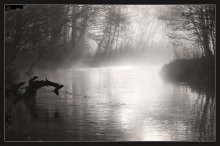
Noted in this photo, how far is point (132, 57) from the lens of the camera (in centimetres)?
1566

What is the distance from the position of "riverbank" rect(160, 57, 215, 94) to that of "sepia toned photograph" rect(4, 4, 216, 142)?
0.7 inches

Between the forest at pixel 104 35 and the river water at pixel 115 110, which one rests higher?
the forest at pixel 104 35

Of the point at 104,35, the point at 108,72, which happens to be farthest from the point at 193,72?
the point at 104,35

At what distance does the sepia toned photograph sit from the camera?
15.2 m

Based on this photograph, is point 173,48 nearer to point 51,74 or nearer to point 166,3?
point 166,3

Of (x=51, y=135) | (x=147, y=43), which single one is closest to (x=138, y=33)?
(x=147, y=43)

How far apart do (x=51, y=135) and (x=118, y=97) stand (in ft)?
4.20

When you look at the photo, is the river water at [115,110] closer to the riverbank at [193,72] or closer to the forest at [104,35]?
the riverbank at [193,72]

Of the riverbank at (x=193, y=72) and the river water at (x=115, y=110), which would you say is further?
the riverbank at (x=193, y=72)

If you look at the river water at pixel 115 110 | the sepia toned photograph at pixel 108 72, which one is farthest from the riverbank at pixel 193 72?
the river water at pixel 115 110

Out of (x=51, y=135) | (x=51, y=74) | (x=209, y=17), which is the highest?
(x=209, y=17)

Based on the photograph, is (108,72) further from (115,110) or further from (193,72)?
(193,72)

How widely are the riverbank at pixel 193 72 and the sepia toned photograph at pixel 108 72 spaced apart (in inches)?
0.7

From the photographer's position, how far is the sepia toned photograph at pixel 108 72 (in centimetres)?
1524
